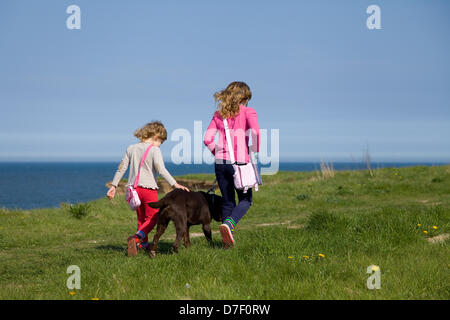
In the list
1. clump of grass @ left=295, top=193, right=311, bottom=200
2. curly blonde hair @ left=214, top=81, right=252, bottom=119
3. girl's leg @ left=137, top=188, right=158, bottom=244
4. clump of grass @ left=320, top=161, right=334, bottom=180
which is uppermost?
curly blonde hair @ left=214, top=81, right=252, bottom=119

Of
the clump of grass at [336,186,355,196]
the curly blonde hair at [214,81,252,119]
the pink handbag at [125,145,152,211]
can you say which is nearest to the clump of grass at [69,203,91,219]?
the pink handbag at [125,145,152,211]

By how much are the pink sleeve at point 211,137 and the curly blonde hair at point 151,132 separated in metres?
0.94

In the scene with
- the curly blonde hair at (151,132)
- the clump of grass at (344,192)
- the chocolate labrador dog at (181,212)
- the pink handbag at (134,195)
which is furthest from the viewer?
the clump of grass at (344,192)

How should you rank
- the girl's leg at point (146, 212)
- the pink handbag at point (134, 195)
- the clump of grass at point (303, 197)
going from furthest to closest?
the clump of grass at point (303, 197)
the girl's leg at point (146, 212)
the pink handbag at point (134, 195)

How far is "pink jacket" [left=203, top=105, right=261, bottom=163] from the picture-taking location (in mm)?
6078

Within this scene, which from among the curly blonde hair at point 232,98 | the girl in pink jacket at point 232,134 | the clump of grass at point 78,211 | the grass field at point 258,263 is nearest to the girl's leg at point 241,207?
the girl in pink jacket at point 232,134

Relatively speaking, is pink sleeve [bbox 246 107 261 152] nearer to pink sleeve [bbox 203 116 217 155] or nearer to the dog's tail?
pink sleeve [bbox 203 116 217 155]

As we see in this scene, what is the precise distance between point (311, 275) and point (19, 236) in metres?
7.58

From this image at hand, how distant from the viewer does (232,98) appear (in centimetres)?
609

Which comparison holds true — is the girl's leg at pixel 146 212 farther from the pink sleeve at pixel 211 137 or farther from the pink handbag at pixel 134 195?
the pink sleeve at pixel 211 137

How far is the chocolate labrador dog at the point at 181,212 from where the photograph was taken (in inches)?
232

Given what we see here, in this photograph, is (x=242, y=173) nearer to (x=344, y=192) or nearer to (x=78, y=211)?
(x=78, y=211)

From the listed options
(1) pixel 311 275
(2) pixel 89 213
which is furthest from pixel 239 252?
(2) pixel 89 213
